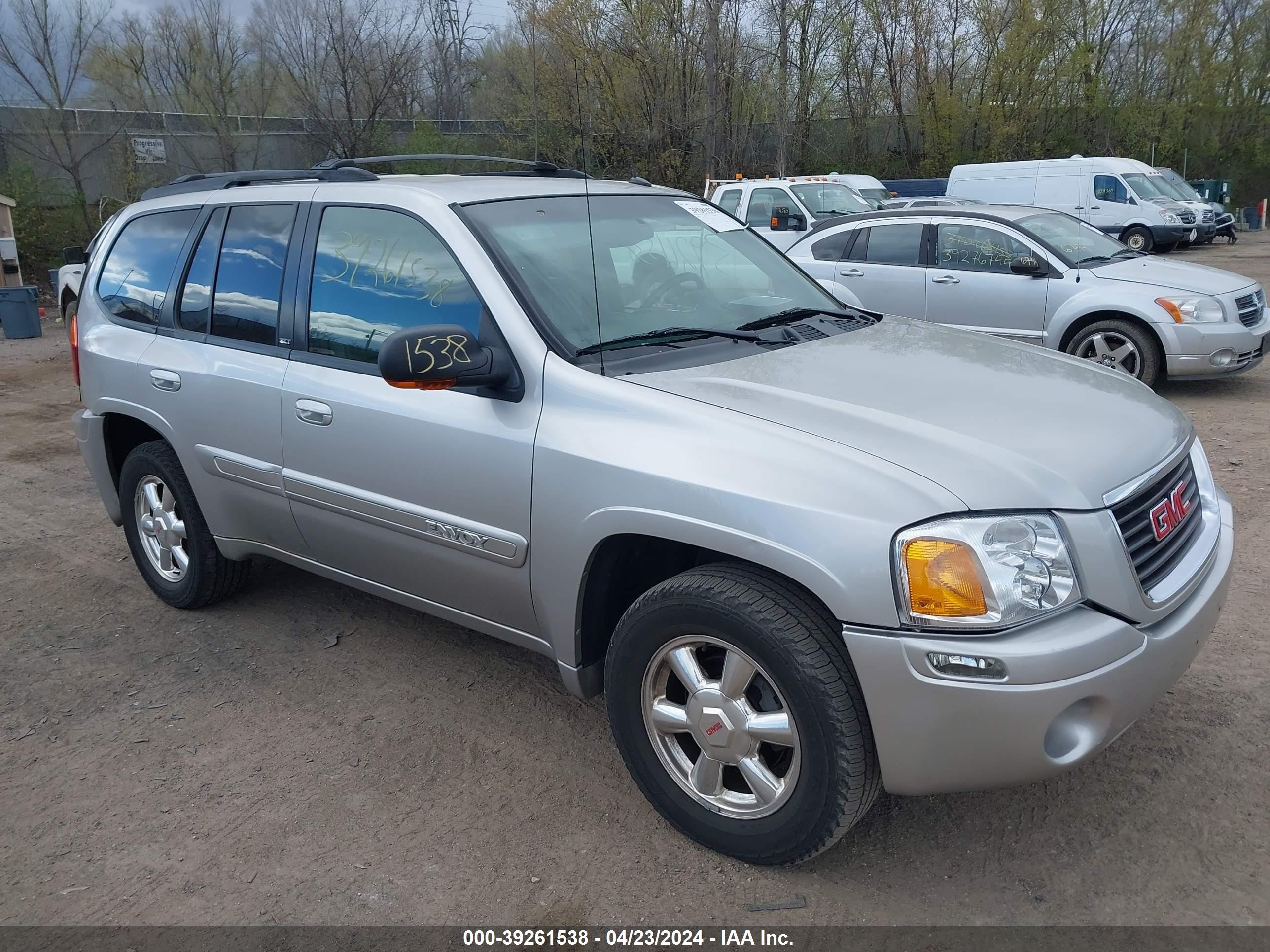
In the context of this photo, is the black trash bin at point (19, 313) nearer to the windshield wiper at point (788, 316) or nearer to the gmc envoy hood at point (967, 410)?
the windshield wiper at point (788, 316)

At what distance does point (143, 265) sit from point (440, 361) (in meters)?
2.41

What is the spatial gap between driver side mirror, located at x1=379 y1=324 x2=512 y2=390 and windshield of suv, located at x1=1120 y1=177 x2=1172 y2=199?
2310 cm

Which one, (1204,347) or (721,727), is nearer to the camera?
(721,727)

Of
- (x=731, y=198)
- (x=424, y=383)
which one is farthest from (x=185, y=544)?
(x=731, y=198)

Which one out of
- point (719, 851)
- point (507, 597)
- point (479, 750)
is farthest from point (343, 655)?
point (719, 851)

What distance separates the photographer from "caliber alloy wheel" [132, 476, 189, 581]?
4566 millimetres

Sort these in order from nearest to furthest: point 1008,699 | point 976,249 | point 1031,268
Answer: point 1008,699
point 1031,268
point 976,249

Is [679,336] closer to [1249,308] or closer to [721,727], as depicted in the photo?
[721,727]

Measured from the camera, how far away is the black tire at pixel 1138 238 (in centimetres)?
2242

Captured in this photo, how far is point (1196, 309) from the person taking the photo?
8.16 meters

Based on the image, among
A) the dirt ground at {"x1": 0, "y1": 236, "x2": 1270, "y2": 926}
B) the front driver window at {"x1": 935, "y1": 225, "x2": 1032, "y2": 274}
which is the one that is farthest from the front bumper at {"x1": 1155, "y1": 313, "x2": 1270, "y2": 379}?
the dirt ground at {"x1": 0, "y1": 236, "x2": 1270, "y2": 926}

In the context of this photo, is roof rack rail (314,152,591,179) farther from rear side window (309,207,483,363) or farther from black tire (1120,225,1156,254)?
black tire (1120,225,1156,254)

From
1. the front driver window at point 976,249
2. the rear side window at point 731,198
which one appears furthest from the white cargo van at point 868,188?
the front driver window at point 976,249

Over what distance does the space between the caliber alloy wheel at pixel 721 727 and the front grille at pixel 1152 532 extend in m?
0.94
